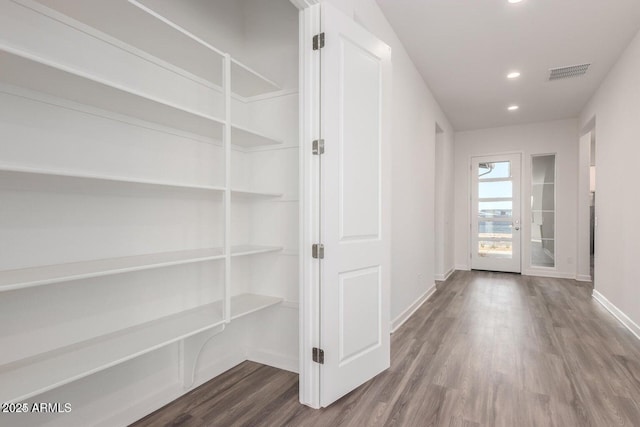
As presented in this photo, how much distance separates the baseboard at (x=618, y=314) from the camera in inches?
126

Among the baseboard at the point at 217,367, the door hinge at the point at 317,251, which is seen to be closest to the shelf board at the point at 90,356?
the baseboard at the point at 217,367

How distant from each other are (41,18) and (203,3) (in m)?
1.09

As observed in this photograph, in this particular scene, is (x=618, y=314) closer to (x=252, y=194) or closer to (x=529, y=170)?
(x=529, y=170)

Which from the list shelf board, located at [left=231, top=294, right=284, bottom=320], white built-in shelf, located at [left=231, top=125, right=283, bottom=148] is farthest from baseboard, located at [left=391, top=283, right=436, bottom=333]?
white built-in shelf, located at [left=231, top=125, right=283, bottom=148]

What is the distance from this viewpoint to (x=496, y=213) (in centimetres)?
678

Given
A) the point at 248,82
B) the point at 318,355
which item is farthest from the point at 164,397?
the point at 248,82

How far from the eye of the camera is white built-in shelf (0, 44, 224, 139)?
116 centimetres

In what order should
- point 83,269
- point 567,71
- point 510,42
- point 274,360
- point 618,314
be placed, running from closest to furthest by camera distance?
point 83,269 < point 274,360 < point 510,42 < point 618,314 < point 567,71

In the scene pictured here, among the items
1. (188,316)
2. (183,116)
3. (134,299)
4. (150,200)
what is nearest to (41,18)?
(183,116)

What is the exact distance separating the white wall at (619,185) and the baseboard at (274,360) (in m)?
3.29

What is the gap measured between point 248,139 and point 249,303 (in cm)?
115

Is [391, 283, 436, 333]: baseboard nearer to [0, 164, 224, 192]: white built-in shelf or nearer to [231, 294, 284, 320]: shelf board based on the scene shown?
[231, 294, 284, 320]: shelf board

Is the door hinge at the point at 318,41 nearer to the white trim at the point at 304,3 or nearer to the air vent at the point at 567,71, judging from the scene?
the white trim at the point at 304,3

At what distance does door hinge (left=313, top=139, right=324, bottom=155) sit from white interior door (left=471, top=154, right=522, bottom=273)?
19.5 feet
